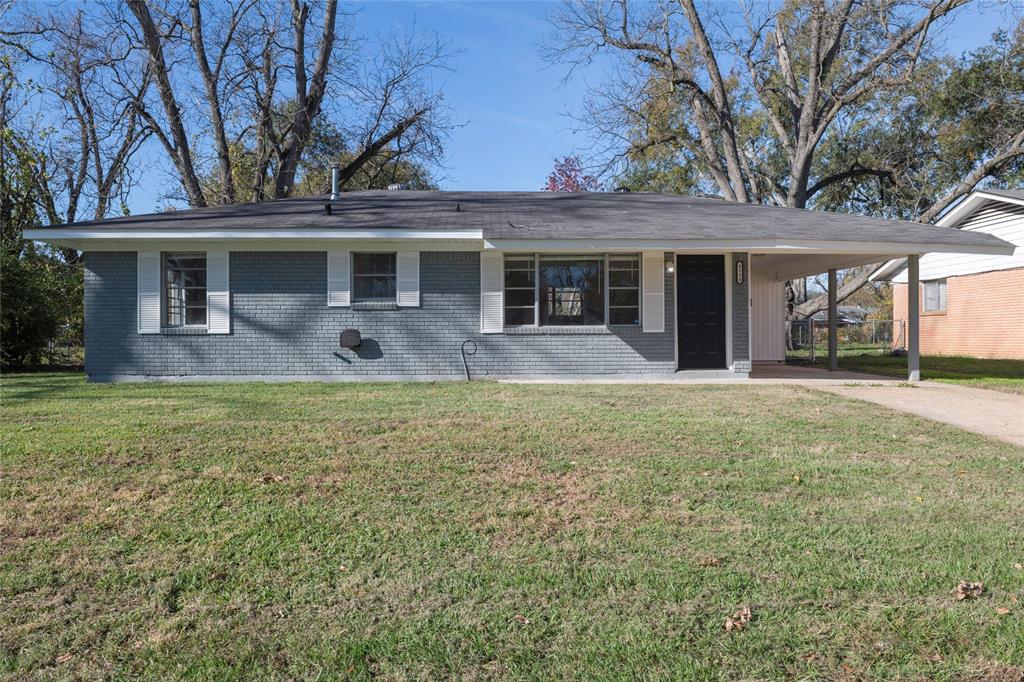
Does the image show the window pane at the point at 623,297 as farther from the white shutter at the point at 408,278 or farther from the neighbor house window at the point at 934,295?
the neighbor house window at the point at 934,295

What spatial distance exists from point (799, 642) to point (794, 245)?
28.7ft

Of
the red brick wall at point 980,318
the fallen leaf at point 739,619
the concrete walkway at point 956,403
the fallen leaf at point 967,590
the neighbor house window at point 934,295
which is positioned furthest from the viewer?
the neighbor house window at point 934,295

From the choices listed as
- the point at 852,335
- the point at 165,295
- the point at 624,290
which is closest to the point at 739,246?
the point at 624,290

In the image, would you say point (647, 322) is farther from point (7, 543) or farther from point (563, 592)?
point (7, 543)

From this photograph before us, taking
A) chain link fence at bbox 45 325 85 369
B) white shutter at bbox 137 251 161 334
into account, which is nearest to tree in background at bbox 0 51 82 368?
chain link fence at bbox 45 325 85 369

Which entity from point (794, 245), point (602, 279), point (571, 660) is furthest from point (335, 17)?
point (571, 660)

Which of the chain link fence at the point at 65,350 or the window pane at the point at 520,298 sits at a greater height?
the window pane at the point at 520,298

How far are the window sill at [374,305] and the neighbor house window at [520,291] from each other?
6.50 feet

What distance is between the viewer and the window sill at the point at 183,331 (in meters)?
11.2

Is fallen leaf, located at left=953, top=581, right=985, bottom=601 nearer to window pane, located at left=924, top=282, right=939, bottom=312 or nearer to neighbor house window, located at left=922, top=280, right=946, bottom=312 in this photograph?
neighbor house window, located at left=922, top=280, right=946, bottom=312

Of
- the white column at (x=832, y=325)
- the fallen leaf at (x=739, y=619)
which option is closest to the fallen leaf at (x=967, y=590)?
the fallen leaf at (x=739, y=619)

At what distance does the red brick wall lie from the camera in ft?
55.8

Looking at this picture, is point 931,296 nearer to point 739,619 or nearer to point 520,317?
point 520,317

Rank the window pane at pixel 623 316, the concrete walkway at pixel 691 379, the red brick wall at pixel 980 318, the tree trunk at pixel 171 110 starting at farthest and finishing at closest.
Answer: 1. the tree trunk at pixel 171 110
2. the red brick wall at pixel 980 318
3. the window pane at pixel 623 316
4. the concrete walkway at pixel 691 379
